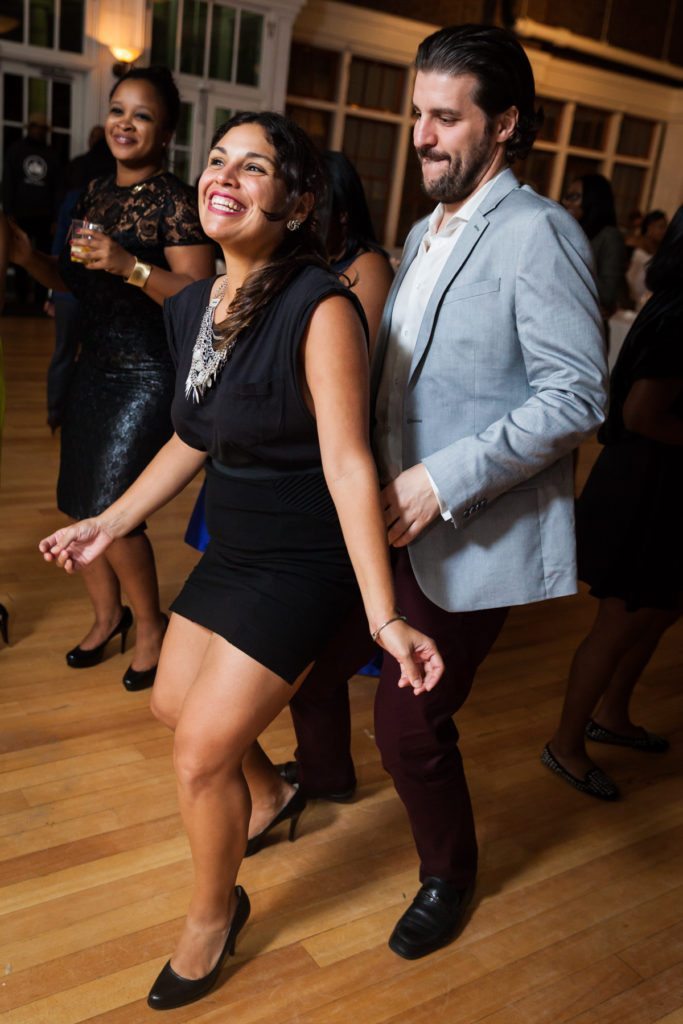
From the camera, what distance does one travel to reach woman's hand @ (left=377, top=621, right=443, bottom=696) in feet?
4.69

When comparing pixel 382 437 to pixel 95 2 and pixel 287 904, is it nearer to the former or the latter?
pixel 287 904

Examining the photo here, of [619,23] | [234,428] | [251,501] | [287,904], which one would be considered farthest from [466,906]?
[619,23]

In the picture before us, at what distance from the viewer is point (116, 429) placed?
2.69m

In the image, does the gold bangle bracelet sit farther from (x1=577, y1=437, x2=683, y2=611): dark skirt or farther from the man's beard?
(x1=577, y1=437, x2=683, y2=611): dark skirt

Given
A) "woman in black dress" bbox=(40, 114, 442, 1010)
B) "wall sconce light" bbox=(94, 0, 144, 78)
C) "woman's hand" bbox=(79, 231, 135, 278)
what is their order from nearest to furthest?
"woman in black dress" bbox=(40, 114, 442, 1010), "woman's hand" bbox=(79, 231, 135, 278), "wall sconce light" bbox=(94, 0, 144, 78)

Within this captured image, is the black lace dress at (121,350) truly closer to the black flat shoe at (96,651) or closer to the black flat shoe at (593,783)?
the black flat shoe at (96,651)

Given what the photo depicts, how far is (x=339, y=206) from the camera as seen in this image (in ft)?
8.65

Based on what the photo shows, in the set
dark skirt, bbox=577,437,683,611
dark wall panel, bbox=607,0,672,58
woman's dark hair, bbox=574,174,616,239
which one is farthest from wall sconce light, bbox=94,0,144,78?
dark skirt, bbox=577,437,683,611

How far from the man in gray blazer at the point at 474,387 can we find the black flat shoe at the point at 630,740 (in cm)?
117

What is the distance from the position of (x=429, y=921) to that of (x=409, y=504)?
0.94 metres

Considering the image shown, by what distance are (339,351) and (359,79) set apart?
11169 mm

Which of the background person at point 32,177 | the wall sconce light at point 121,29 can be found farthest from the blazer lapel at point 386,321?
the wall sconce light at point 121,29

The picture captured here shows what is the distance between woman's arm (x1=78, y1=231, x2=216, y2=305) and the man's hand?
102cm

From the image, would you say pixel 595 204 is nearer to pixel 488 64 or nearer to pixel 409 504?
pixel 488 64
